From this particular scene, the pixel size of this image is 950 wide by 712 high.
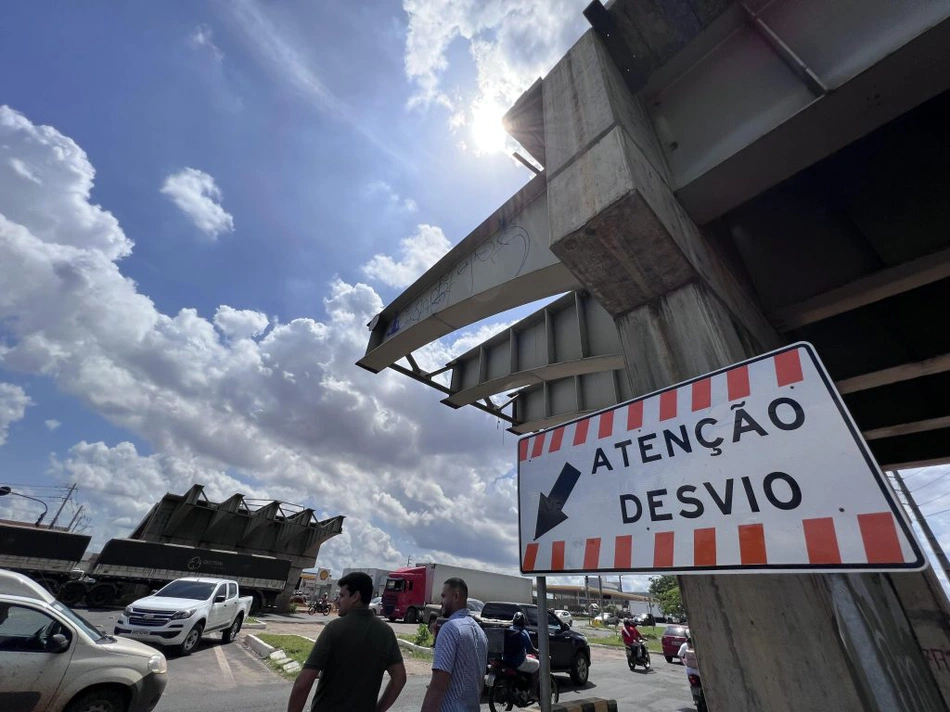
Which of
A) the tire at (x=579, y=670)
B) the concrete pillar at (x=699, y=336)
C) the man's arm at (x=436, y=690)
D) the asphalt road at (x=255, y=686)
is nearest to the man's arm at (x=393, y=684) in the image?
the man's arm at (x=436, y=690)

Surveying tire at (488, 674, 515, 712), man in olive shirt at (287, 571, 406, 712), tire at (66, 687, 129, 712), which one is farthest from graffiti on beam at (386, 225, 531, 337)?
tire at (488, 674, 515, 712)

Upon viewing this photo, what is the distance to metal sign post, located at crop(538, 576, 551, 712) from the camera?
1.80 metres

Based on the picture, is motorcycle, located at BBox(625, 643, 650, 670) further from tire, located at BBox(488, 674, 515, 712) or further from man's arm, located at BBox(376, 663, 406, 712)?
man's arm, located at BBox(376, 663, 406, 712)

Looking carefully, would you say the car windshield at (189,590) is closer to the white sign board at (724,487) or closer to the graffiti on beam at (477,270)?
the graffiti on beam at (477,270)

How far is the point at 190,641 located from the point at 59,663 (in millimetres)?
6227

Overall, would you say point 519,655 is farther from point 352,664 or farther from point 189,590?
point 189,590

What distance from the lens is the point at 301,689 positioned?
8.45ft

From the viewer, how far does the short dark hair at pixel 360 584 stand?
3225 millimetres

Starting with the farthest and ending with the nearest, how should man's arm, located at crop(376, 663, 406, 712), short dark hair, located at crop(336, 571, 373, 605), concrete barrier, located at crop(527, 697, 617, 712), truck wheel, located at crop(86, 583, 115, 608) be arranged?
truck wheel, located at crop(86, 583, 115, 608) → short dark hair, located at crop(336, 571, 373, 605) → man's arm, located at crop(376, 663, 406, 712) → concrete barrier, located at crop(527, 697, 617, 712)

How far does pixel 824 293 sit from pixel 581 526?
11.4 feet

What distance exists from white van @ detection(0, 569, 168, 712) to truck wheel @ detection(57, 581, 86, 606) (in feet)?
Result: 51.0

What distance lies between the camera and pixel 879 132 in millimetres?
3494

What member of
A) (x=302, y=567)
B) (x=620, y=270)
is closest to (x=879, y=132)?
(x=620, y=270)

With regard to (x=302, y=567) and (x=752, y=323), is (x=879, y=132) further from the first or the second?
(x=302, y=567)
